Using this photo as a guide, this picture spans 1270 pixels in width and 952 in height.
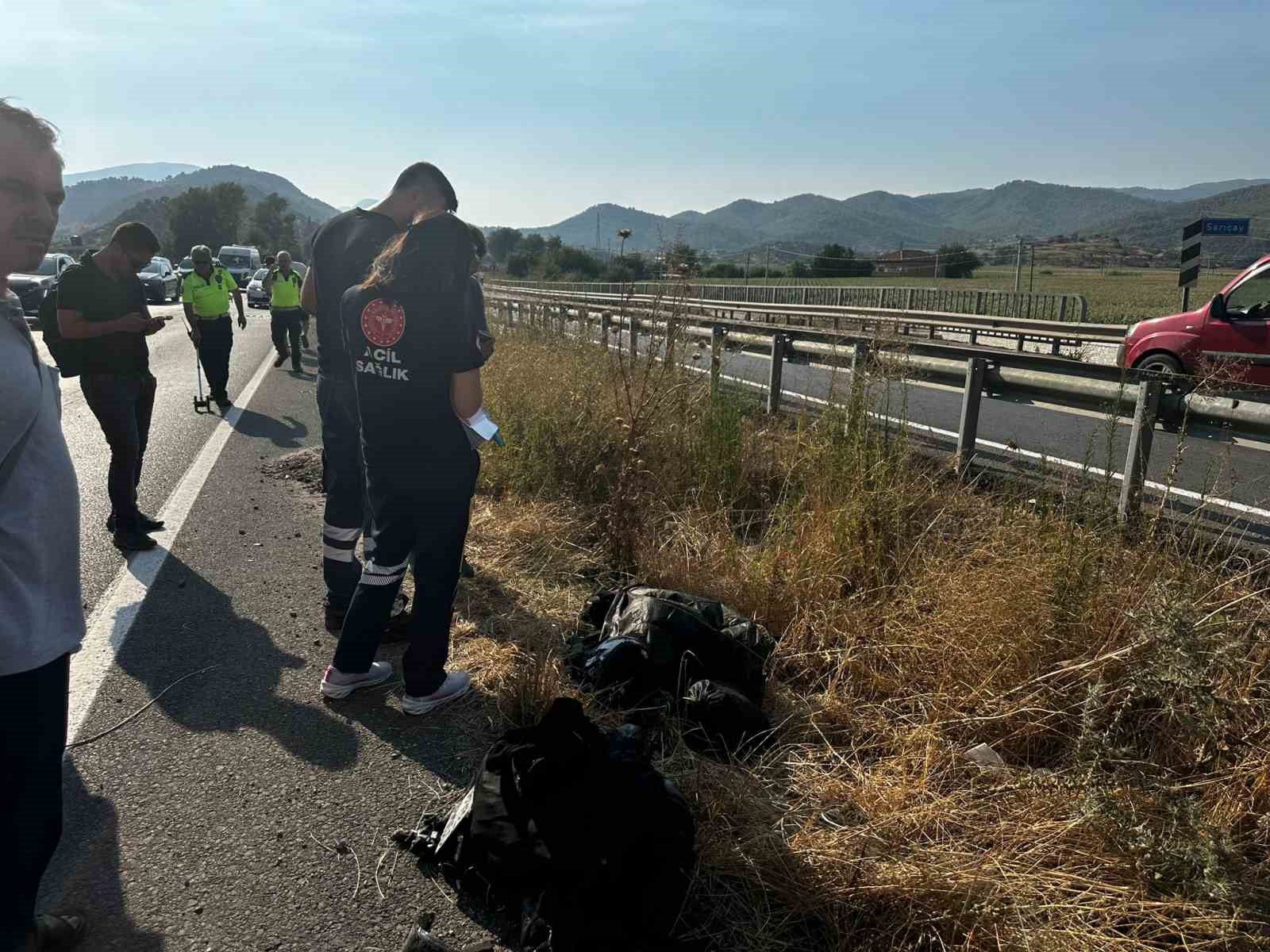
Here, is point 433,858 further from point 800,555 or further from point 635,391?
point 635,391

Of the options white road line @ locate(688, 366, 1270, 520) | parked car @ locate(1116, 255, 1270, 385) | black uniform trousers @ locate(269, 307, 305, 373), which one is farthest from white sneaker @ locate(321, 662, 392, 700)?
black uniform trousers @ locate(269, 307, 305, 373)

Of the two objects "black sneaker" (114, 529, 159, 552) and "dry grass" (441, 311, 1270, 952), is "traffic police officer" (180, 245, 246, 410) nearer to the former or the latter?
"black sneaker" (114, 529, 159, 552)

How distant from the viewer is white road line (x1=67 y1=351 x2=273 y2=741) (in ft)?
13.0

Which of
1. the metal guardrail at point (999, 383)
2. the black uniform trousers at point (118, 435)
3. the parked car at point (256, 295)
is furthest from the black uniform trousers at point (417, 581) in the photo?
the parked car at point (256, 295)

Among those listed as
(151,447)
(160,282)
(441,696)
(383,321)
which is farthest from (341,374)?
(160,282)

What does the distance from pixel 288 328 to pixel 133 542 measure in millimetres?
12001

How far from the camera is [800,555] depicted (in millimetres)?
4785

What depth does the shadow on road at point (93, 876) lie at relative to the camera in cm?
253

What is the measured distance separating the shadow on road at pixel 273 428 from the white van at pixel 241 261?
34007 millimetres

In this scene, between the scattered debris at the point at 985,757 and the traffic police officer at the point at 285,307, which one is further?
the traffic police officer at the point at 285,307

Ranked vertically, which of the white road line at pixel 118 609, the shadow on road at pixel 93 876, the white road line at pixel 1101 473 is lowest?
the white road line at pixel 118 609

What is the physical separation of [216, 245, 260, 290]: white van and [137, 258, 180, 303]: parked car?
2.82 meters

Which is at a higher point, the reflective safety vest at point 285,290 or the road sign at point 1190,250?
the road sign at point 1190,250

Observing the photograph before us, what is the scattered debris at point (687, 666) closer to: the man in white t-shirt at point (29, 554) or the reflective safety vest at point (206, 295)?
the man in white t-shirt at point (29, 554)
